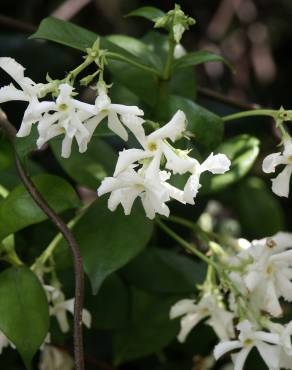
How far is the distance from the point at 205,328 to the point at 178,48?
1.22 feet

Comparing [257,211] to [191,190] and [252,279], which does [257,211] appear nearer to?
[252,279]

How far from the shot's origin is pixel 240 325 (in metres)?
0.71

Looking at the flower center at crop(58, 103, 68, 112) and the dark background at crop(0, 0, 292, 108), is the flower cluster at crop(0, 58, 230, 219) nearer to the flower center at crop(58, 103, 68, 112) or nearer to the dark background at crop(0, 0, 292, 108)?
the flower center at crop(58, 103, 68, 112)

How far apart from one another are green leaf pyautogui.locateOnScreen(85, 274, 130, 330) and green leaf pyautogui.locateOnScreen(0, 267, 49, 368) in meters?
0.20

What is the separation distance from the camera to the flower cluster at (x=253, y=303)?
2.38 ft

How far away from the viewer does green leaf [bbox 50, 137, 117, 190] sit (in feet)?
2.79

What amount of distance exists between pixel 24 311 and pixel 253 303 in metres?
0.21

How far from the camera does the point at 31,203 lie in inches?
29.0

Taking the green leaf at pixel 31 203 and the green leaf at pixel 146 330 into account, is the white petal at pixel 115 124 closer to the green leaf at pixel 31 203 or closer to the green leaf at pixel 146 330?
the green leaf at pixel 31 203

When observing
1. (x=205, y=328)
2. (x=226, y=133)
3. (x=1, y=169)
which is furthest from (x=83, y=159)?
(x=226, y=133)

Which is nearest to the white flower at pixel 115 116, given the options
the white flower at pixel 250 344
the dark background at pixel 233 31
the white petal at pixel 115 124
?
the white petal at pixel 115 124

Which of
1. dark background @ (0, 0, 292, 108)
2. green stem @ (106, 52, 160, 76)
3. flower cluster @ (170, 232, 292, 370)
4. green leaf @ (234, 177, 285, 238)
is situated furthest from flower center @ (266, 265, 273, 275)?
dark background @ (0, 0, 292, 108)

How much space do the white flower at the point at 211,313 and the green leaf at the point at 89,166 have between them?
0.52 ft

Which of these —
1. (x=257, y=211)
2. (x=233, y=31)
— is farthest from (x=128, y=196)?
(x=233, y=31)
